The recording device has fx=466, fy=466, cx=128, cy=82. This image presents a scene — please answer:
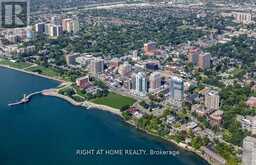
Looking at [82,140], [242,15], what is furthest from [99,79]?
[242,15]

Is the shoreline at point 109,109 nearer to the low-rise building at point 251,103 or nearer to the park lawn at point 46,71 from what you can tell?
the park lawn at point 46,71

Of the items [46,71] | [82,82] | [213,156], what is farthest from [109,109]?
[46,71]

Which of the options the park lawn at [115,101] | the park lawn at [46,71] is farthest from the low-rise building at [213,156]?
the park lawn at [46,71]

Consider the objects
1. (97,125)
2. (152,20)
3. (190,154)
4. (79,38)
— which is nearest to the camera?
(190,154)

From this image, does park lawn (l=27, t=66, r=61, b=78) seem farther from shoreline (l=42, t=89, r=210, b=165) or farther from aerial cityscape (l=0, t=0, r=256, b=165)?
shoreline (l=42, t=89, r=210, b=165)

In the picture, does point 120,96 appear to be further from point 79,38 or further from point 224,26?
point 224,26

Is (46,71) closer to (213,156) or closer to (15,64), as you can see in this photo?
(15,64)
